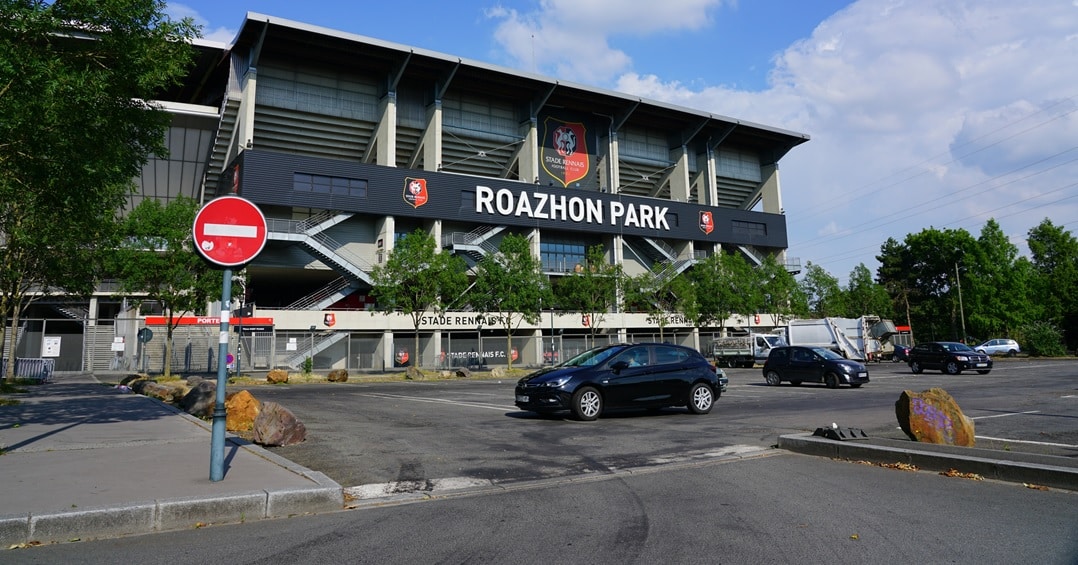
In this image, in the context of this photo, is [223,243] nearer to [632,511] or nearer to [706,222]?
[632,511]

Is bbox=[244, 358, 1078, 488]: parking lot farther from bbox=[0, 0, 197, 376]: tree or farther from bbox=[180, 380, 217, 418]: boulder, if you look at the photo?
bbox=[0, 0, 197, 376]: tree

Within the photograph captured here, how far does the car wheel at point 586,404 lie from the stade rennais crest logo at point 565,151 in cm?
4669

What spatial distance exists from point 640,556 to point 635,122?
204ft

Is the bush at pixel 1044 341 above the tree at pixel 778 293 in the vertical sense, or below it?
below

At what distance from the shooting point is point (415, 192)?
48125 mm

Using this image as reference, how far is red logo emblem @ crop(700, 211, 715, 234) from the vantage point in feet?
207

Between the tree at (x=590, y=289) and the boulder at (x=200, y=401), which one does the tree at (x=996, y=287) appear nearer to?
the tree at (x=590, y=289)

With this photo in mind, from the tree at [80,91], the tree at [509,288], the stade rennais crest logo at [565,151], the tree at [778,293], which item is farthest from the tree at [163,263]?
the tree at [778,293]

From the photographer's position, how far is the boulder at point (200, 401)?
1289 cm

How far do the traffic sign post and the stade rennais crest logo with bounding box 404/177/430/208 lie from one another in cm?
4234

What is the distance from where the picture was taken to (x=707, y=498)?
232 inches

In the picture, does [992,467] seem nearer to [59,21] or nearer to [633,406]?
[633,406]

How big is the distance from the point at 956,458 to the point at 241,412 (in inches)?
415

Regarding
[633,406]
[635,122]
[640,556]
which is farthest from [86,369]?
[635,122]
